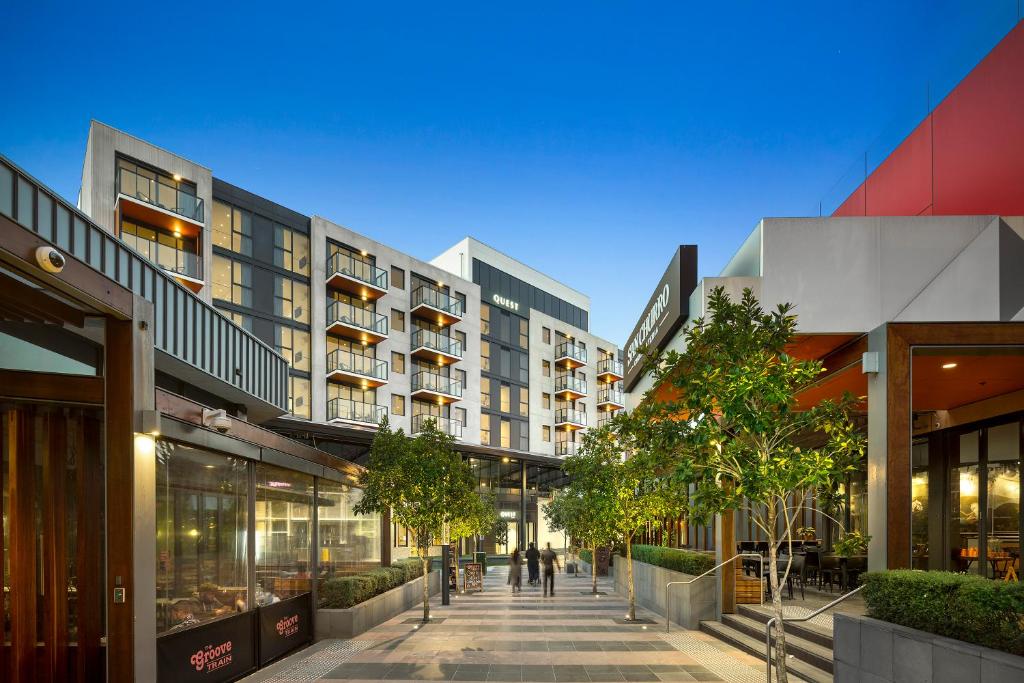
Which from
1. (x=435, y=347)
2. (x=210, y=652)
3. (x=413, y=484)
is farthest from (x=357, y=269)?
(x=210, y=652)

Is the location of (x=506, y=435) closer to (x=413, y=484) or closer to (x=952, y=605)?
(x=413, y=484)

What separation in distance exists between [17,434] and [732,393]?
8092 mm

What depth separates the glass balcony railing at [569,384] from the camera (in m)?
67.2

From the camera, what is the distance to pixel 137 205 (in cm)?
3177

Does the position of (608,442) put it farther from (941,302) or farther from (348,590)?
(941,302)

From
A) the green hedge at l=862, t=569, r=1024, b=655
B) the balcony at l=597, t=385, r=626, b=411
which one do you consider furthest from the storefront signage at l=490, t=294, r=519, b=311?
the green hedge at l=862, t=569, r=1024, b=655

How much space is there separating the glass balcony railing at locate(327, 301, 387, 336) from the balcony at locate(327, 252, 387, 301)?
3.18ft

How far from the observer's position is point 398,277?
48281mm

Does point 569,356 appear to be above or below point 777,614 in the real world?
above

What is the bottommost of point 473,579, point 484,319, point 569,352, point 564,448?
point 473,579

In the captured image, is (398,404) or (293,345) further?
(398,404)

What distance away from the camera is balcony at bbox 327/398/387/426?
4225 centimetres

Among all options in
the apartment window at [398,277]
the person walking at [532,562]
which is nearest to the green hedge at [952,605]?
the person walking at [532,562]

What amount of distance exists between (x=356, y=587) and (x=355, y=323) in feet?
92.2
